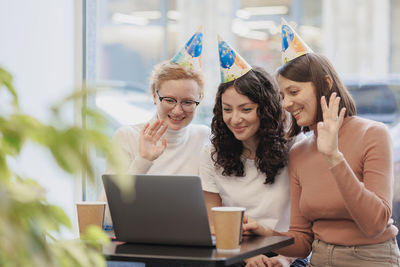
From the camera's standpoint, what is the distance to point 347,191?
154cm

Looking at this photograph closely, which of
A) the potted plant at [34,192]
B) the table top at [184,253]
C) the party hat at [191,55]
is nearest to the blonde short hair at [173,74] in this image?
the party hat at [191,55]

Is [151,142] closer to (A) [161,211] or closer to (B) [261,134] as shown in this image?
(B) [261,134]

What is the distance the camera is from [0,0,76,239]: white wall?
Answer: 250 centimetres

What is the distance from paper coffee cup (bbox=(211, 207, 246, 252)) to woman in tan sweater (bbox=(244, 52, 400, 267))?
27 centimetres

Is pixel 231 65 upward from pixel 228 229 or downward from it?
upward

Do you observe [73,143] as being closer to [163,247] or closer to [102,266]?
[102,266]

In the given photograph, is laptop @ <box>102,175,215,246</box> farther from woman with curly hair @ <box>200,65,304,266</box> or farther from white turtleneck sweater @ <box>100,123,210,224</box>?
white turtleneck sweater @ <box>100,123,210,224</box>

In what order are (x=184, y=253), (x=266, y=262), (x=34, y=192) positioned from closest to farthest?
(x=34, y=192) < (x=184, y=253) < (x=266, y=262)

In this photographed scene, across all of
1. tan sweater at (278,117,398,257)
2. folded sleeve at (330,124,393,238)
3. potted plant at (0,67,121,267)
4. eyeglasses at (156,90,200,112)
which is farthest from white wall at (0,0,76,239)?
potted plant at (0,67,121,267)

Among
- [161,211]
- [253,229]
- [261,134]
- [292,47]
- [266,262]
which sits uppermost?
[292,47]

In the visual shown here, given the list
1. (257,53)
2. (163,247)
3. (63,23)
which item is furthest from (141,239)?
(257,53)

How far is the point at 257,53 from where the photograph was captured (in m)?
3.62

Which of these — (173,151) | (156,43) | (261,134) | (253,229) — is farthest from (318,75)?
(156,43)

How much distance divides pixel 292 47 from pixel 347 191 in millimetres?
541
